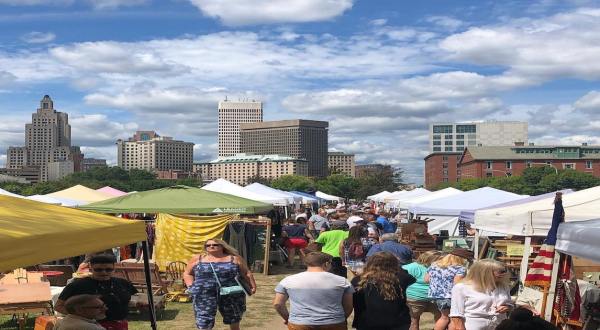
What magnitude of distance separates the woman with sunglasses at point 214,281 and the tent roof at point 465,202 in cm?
1043

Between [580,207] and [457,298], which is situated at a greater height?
[580,207]

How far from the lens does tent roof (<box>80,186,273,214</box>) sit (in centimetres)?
1470

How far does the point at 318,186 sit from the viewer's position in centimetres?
11306

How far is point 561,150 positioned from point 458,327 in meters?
130

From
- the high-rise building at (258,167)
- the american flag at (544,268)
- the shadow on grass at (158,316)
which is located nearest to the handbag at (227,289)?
the american flag at (544,268)

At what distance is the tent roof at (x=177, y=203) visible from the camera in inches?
579

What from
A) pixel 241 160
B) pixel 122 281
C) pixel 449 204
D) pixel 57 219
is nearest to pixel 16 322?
pixel 122 281

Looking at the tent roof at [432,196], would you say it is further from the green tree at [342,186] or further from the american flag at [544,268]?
the green tree at [342,186]

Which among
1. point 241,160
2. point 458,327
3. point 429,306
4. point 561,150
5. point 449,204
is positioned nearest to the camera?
point 458,327

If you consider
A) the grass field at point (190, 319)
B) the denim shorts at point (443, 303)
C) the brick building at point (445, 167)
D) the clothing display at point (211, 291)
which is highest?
the brick building at point (445, 167)

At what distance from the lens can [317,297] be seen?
550cm

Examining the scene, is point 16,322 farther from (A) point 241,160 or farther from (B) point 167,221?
(A) point 241,160

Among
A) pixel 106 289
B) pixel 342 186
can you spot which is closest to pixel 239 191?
pixel 106 289

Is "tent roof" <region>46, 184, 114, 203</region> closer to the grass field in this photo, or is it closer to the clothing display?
the grass field
